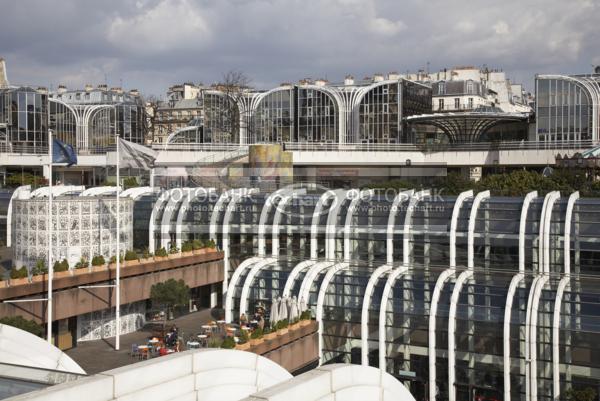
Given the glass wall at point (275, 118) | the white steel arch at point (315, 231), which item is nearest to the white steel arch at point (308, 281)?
the white steel arch at point (315, 231)

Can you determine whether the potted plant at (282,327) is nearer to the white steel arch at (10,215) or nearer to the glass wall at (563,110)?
the white steel arch at (10,215)

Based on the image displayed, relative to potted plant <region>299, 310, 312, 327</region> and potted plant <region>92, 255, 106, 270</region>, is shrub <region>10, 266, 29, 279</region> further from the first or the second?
potted plant <region>299, 310, 312, 327</region>

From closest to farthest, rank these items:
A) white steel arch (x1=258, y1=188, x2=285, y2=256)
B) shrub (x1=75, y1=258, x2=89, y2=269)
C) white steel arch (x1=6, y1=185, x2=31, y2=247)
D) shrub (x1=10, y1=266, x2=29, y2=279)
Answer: shrub (x1=10, y1=266, x2=29, y2=279)
shrub (x1=75, y1=258, x2=89, y2=269)
white steel arch (x1=258, y1=188, x2=285, y2=256)
white steel arch (x1=6, y1=185, x2=31, y2=247)

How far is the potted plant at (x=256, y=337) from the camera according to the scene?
80.7 ft

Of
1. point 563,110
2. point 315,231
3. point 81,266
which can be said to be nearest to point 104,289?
point 81,266

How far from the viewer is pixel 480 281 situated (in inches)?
1104

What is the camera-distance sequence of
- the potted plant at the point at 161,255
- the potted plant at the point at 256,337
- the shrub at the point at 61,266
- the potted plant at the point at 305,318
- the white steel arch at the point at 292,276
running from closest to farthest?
the potted plant at the point at 256,337 → the shrub at the point at 61,266 → the potted plant at the point at 305,318 → the white steel arch at the point at 292,276 → the potted plant at the point at 161,255

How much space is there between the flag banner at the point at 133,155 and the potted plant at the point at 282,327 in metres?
9.11

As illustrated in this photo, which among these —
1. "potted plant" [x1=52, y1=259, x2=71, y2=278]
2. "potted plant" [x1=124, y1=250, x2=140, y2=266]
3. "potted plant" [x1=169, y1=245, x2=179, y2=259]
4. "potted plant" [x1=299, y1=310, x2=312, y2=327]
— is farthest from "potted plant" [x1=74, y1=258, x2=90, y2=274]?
"potted plant" [x1=299, y1=310, x2=312, y2=327]

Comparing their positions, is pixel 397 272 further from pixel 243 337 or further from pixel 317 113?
pixel 317 113

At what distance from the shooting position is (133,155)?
29.9 metres

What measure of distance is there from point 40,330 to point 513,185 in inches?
1219

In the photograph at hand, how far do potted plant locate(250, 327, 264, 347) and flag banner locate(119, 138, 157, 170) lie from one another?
368 inches

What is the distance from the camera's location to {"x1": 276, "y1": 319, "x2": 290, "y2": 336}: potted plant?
85.5 ft
